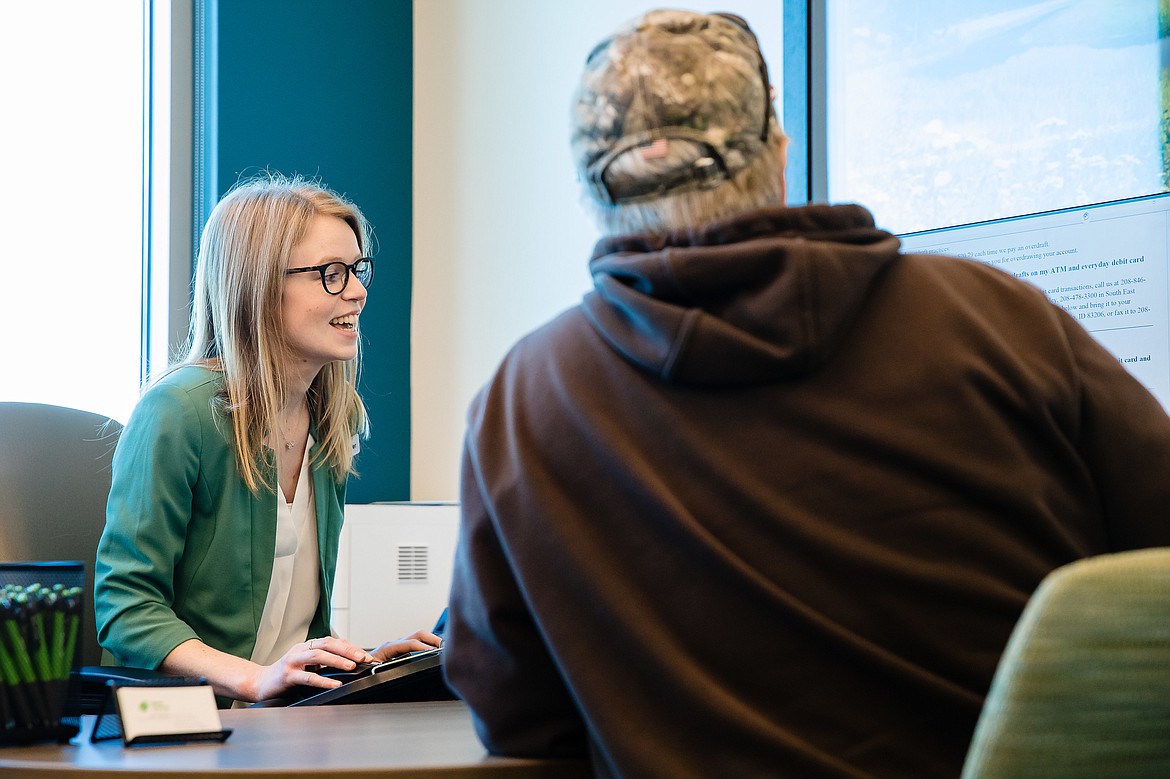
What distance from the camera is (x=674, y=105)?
106cm

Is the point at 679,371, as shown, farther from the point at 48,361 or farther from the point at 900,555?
the point at 48,361

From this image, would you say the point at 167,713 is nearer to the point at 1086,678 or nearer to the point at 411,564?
the point at 1086,678

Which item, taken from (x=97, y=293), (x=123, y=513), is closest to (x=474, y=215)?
(x=97, y=293)

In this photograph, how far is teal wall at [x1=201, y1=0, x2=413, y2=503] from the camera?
361cm

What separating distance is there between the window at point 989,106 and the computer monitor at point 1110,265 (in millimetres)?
35

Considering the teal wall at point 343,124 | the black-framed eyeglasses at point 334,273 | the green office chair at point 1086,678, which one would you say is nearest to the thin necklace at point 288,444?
the black-framed eyeglasses at point 334,273

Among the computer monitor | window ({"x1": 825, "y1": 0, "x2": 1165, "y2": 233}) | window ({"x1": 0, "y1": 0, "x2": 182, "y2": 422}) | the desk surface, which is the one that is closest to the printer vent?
window ({"x1": 0, "y1": 0, "x2": 182, "y2": 422})

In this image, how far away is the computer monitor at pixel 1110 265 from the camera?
2135 millimetres

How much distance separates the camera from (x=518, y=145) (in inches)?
150

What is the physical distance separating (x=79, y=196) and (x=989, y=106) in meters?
2.51

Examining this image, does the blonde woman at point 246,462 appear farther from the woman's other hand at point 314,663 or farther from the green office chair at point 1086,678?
the green office chair at point 1086,678

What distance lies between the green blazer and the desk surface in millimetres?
643

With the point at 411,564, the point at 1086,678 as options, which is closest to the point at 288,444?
the point at 411,564

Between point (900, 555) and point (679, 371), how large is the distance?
0.23 m
